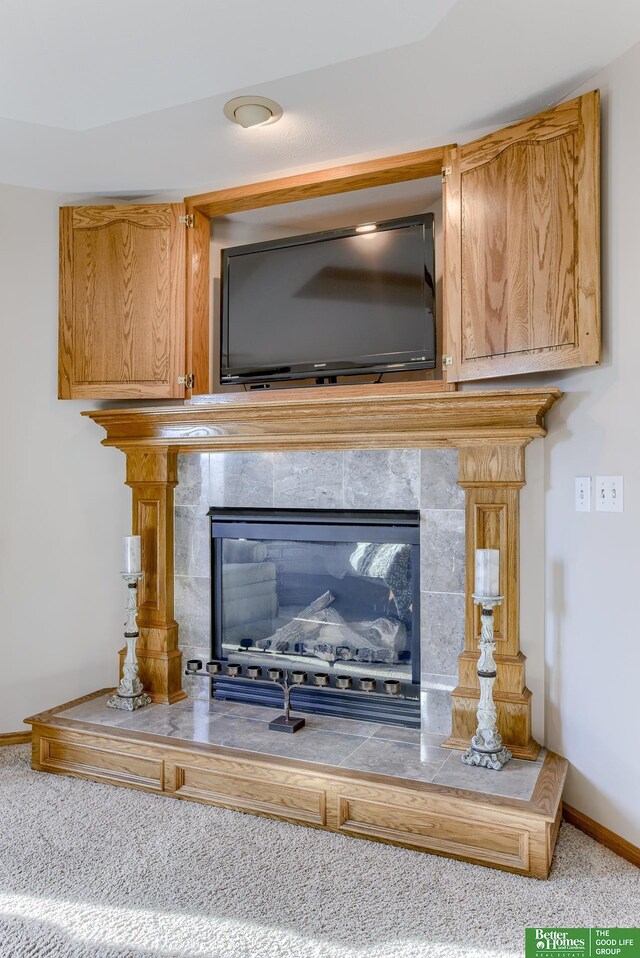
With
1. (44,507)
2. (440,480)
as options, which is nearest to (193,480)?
(44,507)

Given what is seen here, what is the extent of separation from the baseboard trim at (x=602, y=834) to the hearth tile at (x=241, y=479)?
5.47ft

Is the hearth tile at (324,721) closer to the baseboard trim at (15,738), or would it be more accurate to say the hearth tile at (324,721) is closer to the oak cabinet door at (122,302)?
the baseboard trim at (15,738)

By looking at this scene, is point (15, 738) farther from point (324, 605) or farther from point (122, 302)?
point (122, 302)

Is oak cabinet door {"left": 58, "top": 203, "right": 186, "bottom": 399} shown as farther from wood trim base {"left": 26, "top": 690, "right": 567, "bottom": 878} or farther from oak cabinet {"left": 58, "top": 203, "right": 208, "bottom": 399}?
wood trim base {"left": 26, "top": 690, "right": 567, "bottom": 878}

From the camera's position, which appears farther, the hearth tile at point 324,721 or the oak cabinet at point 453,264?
the hearth tile at point 324,721

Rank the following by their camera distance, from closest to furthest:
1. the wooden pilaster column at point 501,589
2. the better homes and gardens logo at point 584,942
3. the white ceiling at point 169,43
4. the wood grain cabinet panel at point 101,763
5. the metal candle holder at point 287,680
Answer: the better homes and gardens logo at point 584,942 → the white ceiling at point 169,43 → the wooden pilaster column at point 501,589 → the wood grain cabinet panel at point 101,763 → the metal candle holder at point 287,680

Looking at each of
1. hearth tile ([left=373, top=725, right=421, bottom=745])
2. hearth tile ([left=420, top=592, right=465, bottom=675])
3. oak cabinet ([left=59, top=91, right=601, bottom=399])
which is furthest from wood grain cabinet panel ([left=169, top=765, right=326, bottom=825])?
oak cabinet ([left=59, top=91, right=601, bottom=399])

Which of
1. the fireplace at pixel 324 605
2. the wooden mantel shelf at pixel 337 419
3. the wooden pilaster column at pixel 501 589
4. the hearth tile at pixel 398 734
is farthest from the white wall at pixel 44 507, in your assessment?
the wooden pilaster column at pixel 501 589

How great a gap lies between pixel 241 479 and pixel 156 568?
0.59 meters

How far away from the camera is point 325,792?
7.14 ft

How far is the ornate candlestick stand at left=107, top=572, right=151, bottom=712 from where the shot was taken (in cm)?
282

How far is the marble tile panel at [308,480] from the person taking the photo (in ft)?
9.09

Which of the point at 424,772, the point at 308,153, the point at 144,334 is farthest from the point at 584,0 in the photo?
the point at 424,772

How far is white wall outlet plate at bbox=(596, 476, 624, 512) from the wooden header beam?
4.49ft
